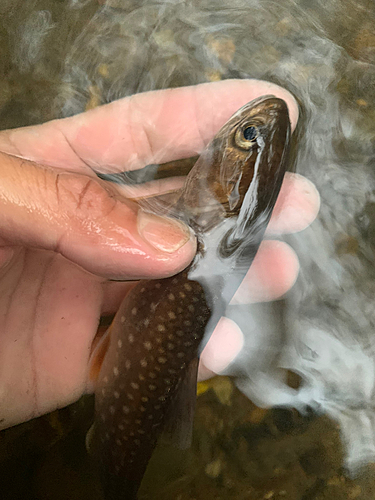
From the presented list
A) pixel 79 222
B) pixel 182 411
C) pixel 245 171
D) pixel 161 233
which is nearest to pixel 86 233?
pixel 79 222

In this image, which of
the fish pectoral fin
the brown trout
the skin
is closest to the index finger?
the skin

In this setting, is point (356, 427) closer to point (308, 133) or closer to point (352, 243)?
point (352, 243)

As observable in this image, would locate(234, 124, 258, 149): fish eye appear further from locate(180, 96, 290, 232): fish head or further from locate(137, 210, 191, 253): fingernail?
locate(137, 210, 191, 253): fingernail

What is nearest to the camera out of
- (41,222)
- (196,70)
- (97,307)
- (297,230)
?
(41,222)

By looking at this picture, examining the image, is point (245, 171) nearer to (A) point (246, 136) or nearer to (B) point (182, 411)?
(A) point (246, 136)

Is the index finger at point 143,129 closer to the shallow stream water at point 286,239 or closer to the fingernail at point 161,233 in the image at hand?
the shallow stream water at point 286,239

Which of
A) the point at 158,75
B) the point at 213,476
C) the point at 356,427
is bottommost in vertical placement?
the point at 213,476

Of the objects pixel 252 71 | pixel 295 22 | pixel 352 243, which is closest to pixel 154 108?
pixel 252 71
